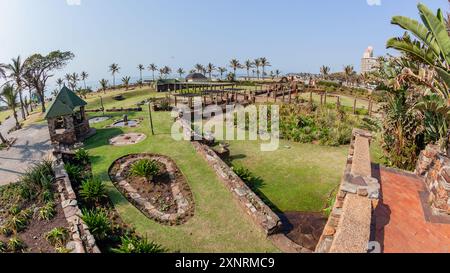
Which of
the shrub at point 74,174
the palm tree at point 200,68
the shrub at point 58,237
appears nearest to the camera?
the shrub at point 58,237

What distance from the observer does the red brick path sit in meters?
5.65

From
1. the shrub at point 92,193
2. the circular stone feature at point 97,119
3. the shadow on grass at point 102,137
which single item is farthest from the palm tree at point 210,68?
the shrub at point 92,193

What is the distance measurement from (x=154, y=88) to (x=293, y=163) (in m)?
42.4

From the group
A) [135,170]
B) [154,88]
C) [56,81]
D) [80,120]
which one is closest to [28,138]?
[80,120]

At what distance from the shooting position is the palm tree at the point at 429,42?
23.2 ft

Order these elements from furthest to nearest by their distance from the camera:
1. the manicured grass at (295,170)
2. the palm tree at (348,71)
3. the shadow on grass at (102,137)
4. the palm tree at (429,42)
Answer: the palm tree at (348,71), the shadow on grass at (102,137), the manicured grass at (295,170), the palm tree at (429,42)

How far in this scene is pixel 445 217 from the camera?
6.61m

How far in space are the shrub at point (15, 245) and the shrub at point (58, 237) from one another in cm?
77

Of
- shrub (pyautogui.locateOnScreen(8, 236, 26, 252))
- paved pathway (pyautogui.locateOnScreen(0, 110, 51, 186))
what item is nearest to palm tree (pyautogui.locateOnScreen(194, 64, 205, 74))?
paved pathway (pyautogui.locateOnScreen(0, 110, 51, 186))

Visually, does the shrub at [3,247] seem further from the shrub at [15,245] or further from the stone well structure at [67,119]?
the stone well structure at [67,119]

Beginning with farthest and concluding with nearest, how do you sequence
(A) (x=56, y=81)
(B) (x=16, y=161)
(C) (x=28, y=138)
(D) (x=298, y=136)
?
1. (A) (x=56, y=81)
2. (C) (x=28, y=138)
3. (D) (x=298, y=136)
4. (B) (x=16, y=161)

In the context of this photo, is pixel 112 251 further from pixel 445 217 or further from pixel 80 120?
pixel 80 120

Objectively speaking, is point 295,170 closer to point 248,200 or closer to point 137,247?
point 248,200

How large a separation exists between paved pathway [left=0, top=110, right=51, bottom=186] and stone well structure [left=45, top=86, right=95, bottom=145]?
145cm
